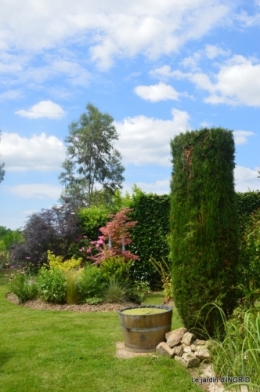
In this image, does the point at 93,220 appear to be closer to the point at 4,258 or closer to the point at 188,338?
the point at 4,258

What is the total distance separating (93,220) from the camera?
39.3 ft

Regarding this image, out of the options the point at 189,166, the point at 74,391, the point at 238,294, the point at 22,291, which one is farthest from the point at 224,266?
the point at 22,291

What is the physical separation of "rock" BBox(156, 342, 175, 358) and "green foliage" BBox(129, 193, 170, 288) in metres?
6.03

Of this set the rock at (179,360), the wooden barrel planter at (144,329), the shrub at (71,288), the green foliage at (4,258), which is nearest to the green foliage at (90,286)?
the shrub at (71,288)

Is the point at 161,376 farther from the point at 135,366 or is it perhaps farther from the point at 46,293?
the point at 46,293

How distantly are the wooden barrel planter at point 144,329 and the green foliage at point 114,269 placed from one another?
390 cm

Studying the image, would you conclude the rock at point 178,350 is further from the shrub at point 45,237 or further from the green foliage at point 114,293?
the shrub at point 45,237

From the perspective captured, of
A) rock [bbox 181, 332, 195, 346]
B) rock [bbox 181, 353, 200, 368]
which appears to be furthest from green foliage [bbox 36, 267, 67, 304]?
rock [bbox 181, 353, 200, 368]

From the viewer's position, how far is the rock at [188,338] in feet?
16.5

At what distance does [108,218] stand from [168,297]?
3.91m

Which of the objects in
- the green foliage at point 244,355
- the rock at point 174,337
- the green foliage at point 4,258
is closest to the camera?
the green foliage at point 244,355

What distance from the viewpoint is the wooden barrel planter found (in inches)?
205

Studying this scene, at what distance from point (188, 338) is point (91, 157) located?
24707mm

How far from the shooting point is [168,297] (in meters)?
8.56
